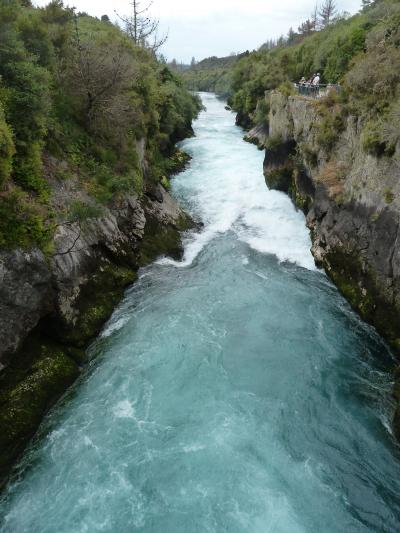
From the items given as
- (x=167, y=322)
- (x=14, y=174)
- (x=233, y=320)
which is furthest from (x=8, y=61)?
(x=233, y=320)

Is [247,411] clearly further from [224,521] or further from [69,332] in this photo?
[69,332]

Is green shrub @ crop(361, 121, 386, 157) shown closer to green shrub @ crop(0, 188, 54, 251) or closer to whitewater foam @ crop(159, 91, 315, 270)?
whitewater foam @ crop(159, 91, 315, 270)

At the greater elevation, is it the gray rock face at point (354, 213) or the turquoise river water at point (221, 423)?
the gray rock face at point (354, 213)

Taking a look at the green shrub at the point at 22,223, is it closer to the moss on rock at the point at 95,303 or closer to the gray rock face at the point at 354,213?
the moss on rock at the point at 95,303

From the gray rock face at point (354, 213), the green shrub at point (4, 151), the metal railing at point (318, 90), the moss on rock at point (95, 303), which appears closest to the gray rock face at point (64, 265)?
the moss on rock at point (95, 303)

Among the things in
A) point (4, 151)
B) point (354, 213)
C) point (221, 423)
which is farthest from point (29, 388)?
point (354, 213)

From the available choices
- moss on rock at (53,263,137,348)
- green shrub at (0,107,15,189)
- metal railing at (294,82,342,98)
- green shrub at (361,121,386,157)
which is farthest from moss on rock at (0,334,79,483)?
metal railing at (294,82,342,98)

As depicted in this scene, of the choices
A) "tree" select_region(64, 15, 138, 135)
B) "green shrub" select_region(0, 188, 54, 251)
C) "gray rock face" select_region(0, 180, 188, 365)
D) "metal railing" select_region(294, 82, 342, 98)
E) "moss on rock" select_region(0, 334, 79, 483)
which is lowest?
"moss on rock" select_region(0, 334, 79, 483)
